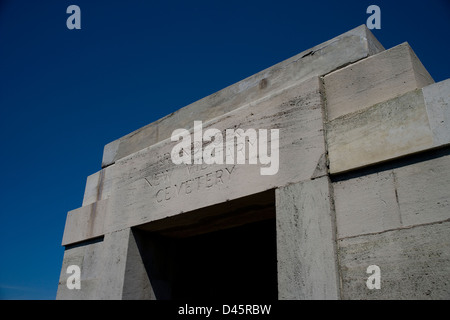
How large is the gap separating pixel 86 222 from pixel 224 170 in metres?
2.45

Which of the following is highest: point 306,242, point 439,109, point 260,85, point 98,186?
point 260,85

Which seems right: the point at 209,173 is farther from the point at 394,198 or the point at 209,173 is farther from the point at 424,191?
the point at 424,191

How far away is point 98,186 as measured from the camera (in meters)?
5.49

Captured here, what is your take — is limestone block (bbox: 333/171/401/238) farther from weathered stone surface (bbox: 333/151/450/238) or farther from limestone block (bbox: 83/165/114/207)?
limestone block (bbox: 83/165/114/207)

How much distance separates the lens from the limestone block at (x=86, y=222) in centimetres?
503

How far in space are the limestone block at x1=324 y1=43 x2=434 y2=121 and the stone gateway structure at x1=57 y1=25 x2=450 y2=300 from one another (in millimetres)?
11

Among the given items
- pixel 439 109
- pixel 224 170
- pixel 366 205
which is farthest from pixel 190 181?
pixel 439 109

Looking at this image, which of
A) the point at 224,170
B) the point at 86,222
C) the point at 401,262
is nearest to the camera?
the point at 401,262

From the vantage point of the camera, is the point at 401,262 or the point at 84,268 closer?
the point at 401,262

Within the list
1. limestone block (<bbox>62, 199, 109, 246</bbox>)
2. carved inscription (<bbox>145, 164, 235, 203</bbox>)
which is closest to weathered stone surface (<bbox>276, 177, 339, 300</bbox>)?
carved inscription (<bbox>145, 164, 235, 203</bbox>)

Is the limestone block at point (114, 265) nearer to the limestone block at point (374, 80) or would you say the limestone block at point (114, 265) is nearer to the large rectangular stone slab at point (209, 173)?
the large rectangular stone slab at point (209, 173)

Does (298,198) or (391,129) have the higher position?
(391,129)
